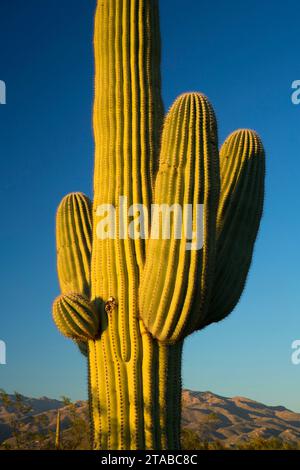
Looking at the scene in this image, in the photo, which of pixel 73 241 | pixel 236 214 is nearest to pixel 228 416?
pixel 73 241

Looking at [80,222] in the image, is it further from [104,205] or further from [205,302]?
[205,302]

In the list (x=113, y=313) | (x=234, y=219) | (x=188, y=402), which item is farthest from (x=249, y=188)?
(x=188, y=402)

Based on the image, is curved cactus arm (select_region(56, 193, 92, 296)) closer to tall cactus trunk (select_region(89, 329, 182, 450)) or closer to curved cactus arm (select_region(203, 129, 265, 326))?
tall cactus trunk (select_region(89, 329, 182, 450))

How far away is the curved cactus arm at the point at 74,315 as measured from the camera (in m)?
6.64

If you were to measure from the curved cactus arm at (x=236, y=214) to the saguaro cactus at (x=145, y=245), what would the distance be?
0.5 inches

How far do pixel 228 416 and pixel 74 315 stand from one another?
21124 mm

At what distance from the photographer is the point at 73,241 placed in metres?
8.12

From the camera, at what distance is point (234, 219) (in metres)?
7.51

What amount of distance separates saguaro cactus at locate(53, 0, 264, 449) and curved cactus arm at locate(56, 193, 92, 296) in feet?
0.05

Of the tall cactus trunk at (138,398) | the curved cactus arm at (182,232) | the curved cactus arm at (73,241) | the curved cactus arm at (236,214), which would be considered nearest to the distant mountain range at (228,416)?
the curved cactus arm at (73,241)

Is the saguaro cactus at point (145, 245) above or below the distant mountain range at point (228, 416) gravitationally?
above

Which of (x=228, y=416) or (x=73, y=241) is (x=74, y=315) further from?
(x=228, y=416)

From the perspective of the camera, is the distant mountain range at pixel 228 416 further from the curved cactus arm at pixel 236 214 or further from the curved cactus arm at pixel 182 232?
the curved cactus arm at pixel 182 232

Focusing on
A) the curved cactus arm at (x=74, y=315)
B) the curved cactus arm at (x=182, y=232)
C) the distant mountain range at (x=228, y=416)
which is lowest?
the distant mountain range at (x=228, y=416)
